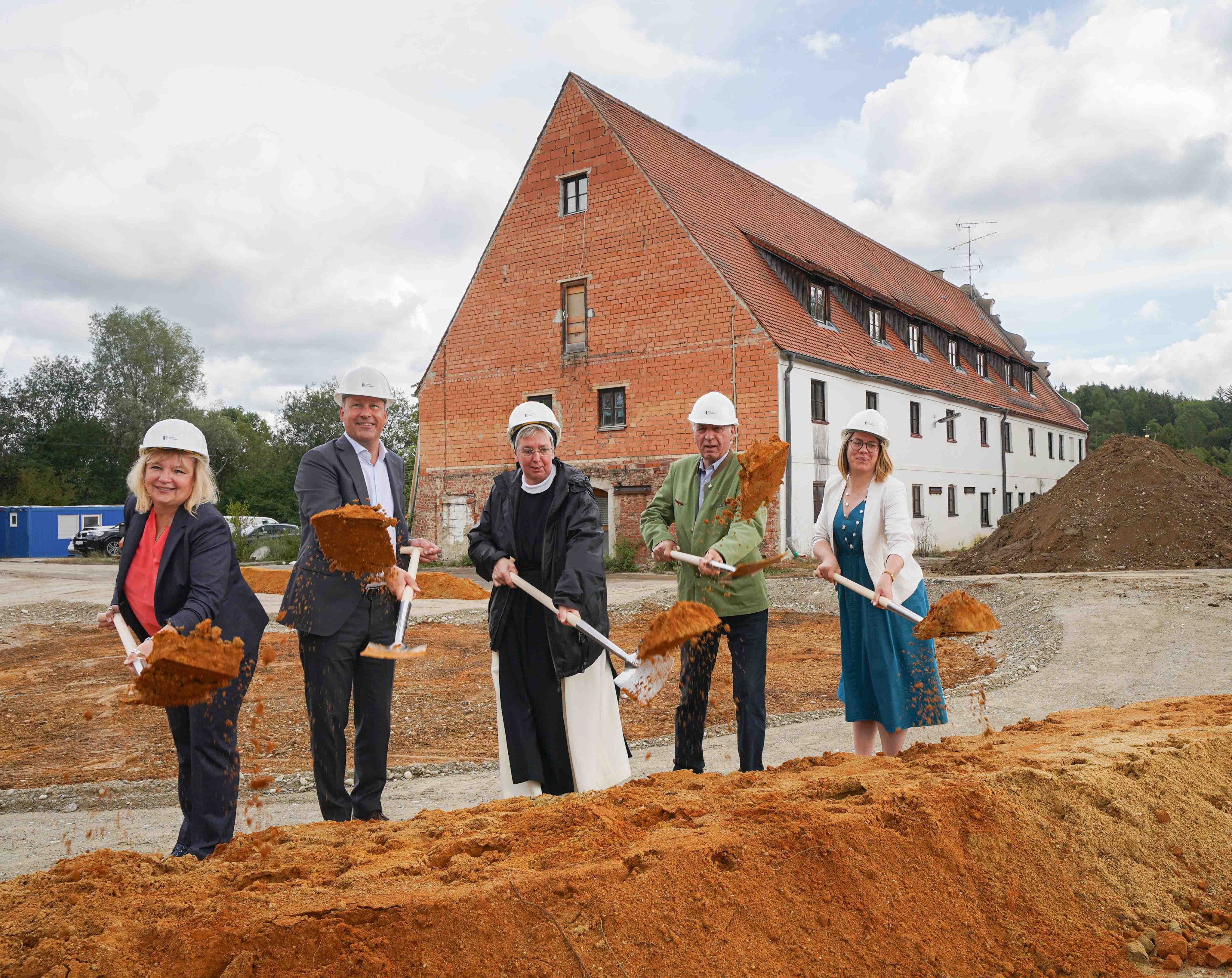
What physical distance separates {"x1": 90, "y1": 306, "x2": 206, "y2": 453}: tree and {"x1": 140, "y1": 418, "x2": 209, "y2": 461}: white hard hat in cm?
5500

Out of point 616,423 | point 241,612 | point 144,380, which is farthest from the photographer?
point 144,380

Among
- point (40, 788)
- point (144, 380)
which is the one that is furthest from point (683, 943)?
point (144, 380)

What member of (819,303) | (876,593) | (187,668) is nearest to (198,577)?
(187,668)

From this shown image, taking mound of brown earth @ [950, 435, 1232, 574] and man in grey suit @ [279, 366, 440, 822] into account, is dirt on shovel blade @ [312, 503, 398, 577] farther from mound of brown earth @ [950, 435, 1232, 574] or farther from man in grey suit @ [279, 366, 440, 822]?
mound of brown earth @ [950, 435, 1232, 574]

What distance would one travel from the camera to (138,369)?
5450 cm

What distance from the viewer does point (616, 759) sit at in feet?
15.3

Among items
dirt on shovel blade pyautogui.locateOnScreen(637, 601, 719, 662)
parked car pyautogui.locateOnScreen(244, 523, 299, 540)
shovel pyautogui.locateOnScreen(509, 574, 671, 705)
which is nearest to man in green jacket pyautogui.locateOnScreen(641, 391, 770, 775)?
shovel pyautogui.locateOnScreen(509, 574, 671, 705)

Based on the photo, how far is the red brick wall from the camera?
21391 millimetres

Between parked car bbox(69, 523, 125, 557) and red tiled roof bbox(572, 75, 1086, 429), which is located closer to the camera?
red tiled roof bbox(572, 75, 1086, 429)

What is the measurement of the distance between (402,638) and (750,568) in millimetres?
1809

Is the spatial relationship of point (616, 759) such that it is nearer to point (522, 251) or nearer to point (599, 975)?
point (599, 975)

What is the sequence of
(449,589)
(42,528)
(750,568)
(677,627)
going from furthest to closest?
(42,528), (449,589), (750,568), (677,627)

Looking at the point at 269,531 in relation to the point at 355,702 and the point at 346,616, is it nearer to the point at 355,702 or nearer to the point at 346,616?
the point at 346,616

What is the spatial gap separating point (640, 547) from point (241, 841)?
19.1 metres
